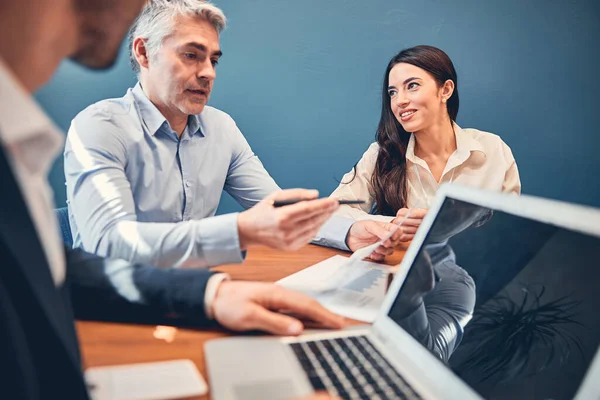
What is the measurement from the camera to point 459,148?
216 cm

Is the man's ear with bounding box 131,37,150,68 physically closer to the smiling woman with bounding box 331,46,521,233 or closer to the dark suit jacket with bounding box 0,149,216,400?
the smiling woman with bounding box 331,46,521,233

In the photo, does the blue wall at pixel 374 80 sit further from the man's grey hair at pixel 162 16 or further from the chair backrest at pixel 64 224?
the chair backrest at pixel 64 224

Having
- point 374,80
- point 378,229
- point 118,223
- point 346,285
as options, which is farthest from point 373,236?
point 374,80

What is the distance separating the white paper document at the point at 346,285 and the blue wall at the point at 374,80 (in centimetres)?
148

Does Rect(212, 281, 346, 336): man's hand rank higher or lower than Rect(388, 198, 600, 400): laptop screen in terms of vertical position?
lower

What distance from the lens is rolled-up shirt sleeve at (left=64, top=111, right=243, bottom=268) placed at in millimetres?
988

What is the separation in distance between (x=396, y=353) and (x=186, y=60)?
4.39ft

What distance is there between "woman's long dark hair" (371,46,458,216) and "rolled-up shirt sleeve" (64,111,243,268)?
1.20 meters

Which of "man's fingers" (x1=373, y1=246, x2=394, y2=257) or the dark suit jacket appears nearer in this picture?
the dark suit jacket

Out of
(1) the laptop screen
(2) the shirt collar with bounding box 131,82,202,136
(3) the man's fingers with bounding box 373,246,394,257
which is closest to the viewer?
(1) the laptop screen

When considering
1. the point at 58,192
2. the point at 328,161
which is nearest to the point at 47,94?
the point at 58,192

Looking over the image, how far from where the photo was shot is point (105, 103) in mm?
1503

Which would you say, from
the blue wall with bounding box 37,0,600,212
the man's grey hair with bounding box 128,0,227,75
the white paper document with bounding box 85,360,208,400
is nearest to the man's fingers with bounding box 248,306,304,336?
the white paper document with bounding box 85,360,208,400

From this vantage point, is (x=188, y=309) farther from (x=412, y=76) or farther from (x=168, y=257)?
(x=412, y=76)
